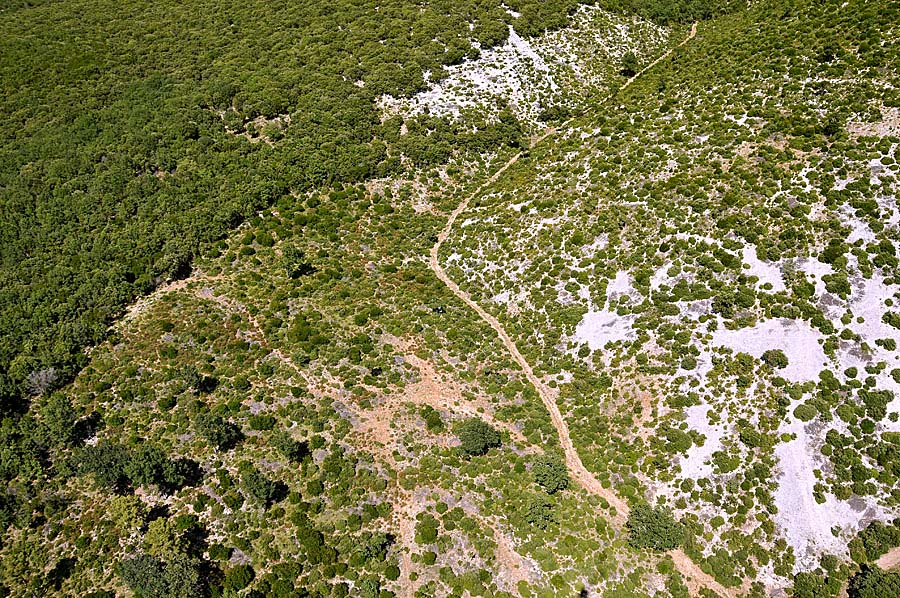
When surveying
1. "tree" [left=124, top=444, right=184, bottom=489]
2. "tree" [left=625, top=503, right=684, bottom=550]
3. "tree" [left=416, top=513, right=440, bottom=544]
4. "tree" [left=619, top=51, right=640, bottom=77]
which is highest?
"tree" [left=619, top=51, right=640, bottom=77]

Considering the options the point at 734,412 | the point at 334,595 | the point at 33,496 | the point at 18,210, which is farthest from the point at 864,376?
the point at 18,210

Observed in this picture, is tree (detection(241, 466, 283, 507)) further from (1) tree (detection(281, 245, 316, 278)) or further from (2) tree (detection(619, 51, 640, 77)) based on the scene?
(2) tree (detection(619, 51, 640, 77))

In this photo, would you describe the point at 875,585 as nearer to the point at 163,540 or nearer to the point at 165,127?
the point at 163,540

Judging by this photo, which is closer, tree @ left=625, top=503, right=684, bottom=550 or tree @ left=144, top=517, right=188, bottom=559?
tree @ left=144, top=517, right=188, bottom=559

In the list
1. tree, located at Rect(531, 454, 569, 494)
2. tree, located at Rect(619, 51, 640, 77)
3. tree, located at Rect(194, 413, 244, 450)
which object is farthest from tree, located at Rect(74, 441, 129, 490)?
tree, located at Rect(619, 51, 640, 77)

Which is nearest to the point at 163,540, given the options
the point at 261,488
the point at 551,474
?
the point at 261,488

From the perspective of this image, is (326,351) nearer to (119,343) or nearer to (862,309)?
(119,343)
